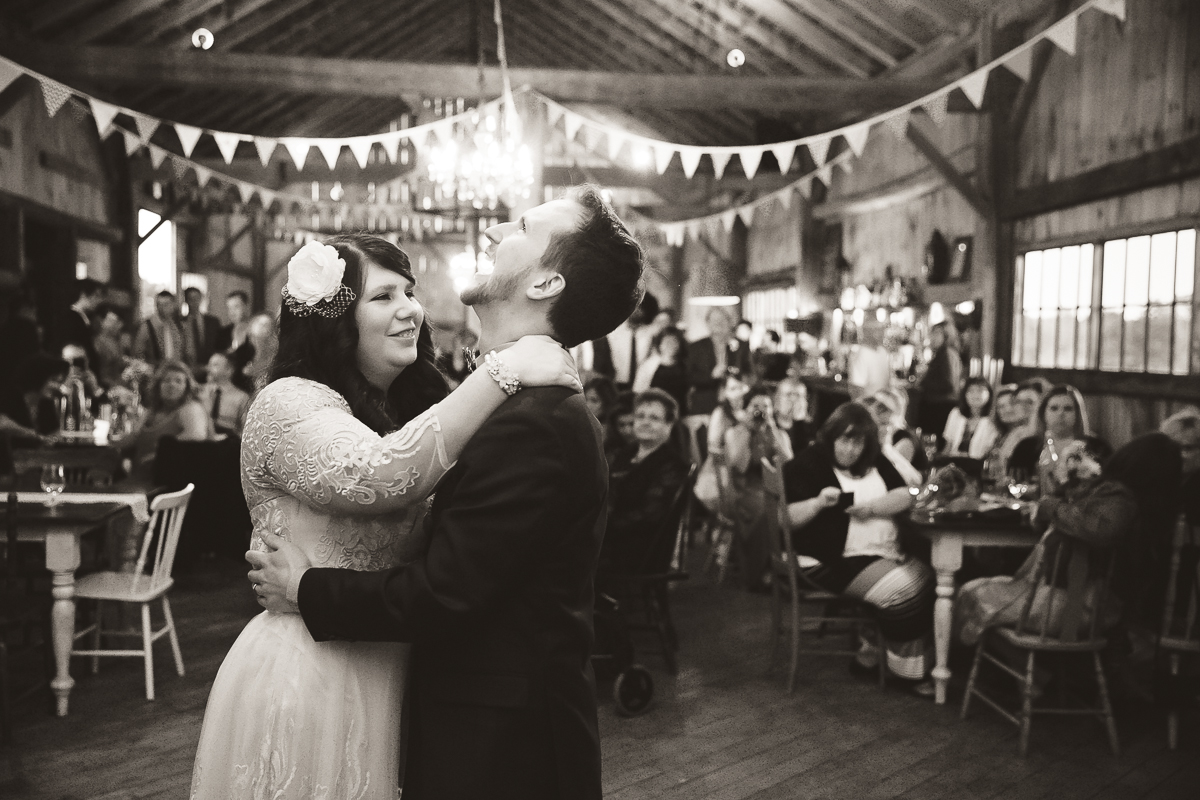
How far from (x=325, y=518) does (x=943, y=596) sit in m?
3.23

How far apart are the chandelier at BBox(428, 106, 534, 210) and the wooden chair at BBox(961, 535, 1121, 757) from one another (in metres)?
5.12

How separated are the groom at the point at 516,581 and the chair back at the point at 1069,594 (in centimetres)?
272

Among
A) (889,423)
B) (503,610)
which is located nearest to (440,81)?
(889,423)

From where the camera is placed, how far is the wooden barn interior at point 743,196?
3832mm

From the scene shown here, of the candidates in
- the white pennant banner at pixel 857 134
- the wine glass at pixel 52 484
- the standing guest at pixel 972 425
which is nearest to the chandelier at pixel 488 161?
the white pennant banner at pixel 857 134

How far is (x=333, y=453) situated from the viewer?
4.90 ft

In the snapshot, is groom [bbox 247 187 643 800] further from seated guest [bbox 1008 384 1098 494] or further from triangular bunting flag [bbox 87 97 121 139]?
triangular bunting flag [bbox 87 97 121 139]

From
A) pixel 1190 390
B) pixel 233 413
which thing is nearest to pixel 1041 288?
pixel 1190 390

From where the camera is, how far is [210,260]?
15.6 meters

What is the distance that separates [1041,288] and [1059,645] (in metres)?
5.37

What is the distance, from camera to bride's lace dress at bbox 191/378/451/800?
159cm

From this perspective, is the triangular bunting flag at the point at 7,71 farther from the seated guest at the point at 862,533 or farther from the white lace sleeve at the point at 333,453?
the white lace sleeve at the point at 333,453

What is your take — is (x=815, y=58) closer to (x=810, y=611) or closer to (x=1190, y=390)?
(x=1190, y=390)

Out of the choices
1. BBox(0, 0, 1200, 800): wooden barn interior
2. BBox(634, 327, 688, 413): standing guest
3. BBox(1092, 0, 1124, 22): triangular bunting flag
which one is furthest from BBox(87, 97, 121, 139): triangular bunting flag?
BBox(1092, 0, 1124, 22): triangular bunting flag
